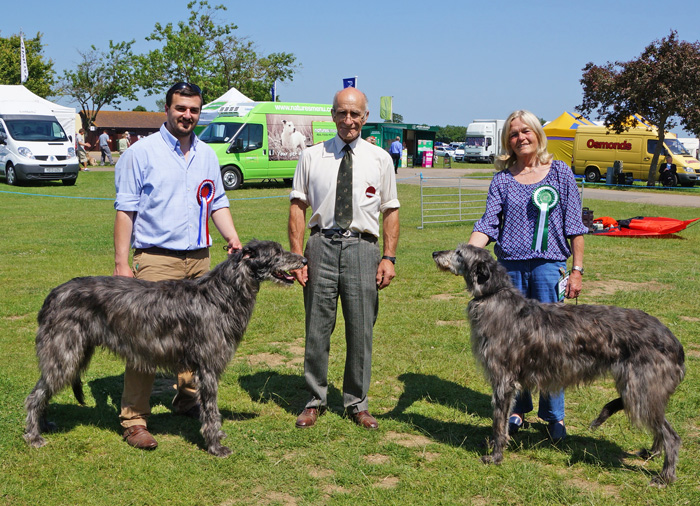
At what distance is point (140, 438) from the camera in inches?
178

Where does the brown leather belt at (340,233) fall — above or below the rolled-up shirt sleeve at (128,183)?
below

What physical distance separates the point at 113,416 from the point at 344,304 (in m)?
2.17

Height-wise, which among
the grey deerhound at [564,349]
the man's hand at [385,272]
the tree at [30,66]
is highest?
the tree at [30,66]

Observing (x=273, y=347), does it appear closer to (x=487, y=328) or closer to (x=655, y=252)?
(x=487, y=328)

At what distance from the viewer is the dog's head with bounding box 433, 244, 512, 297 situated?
4.41 meters

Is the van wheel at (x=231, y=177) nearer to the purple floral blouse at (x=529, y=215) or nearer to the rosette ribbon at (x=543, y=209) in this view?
the purple floral blouse at (x=529, y=215)

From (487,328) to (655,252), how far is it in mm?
10126

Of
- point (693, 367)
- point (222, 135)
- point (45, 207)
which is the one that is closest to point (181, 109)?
point (693, 367)

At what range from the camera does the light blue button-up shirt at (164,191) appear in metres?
4.48

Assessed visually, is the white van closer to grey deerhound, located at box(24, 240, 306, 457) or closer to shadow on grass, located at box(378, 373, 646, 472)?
grey deerhound, located at box(24, 240, 306, 457)

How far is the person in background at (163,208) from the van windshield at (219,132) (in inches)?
775

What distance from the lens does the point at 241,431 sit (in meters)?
4.86

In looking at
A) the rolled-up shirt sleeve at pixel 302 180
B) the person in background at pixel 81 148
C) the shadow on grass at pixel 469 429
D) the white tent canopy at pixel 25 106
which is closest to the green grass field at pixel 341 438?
the shadow on grass at pixel 469 429

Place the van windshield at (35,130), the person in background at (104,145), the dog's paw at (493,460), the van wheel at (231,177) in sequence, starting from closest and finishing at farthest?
the dog's paw at (493,460)
the van windshield at (35,130)
the van wheel at (231,177)
the person in background at (104,145)
